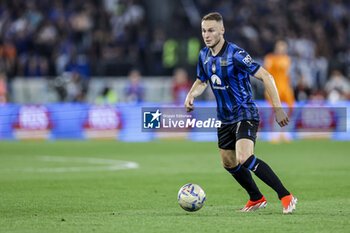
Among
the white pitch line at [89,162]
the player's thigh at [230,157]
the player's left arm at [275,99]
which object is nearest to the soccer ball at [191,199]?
the player's thigh at [230,157]

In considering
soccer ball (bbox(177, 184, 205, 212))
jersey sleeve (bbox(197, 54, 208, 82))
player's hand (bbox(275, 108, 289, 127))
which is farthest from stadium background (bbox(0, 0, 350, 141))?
player's hand (bbox(275, 108, 289, 127))

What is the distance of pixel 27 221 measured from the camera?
23.9 ft

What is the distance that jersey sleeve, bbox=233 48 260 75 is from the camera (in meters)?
7.63

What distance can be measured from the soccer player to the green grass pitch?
1.26ft

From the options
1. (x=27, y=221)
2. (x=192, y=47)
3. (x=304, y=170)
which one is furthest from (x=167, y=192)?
(x=192, y=47)

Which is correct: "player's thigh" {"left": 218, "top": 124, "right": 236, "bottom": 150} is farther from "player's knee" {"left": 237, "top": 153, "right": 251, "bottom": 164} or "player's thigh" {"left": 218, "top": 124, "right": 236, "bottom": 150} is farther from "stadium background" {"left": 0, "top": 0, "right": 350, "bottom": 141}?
"stadium background" {"left": 0, "top": 0, "right": 350, "bottom": 141}

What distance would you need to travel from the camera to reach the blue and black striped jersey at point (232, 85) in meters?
7.77

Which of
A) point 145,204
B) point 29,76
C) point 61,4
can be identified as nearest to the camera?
point 145,204

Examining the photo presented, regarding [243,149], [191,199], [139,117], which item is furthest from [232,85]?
[139,117]

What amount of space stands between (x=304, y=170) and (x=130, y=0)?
1684 cm

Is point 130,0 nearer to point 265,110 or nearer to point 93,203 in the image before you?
point 265,110

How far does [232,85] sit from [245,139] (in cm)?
62

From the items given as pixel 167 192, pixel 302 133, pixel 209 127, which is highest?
pixel 209 127

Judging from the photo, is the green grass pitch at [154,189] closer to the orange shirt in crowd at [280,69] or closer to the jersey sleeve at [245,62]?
the orange shirt in crowd at [280,69]
